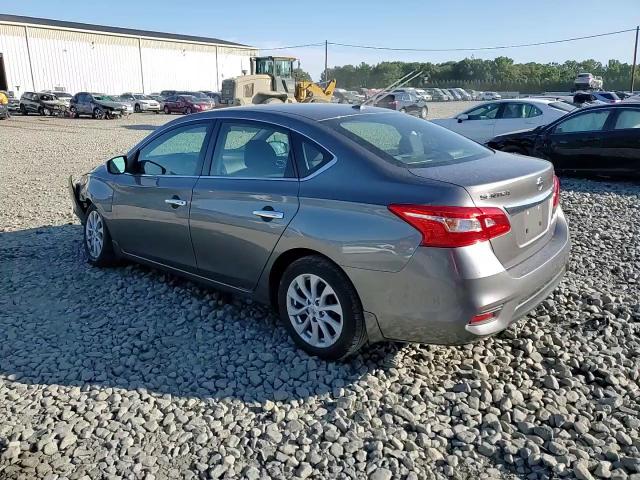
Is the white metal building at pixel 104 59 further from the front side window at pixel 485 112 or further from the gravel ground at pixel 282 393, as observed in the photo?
the gravel ground at pixel 282 393

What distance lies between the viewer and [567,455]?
2.63m

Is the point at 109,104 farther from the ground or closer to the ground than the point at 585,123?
closer to the ground

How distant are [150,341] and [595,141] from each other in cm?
838

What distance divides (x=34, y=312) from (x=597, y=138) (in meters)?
8.87

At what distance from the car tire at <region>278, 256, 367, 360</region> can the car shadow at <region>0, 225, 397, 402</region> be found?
5.3 inches

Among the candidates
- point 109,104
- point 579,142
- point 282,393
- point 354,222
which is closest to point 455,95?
point 109,104

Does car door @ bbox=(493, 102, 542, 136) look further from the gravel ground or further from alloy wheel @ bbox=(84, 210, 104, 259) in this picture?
alloy wheel @ bbox=(84, 210, 104, 259)

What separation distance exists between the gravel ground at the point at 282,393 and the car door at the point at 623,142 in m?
4.67

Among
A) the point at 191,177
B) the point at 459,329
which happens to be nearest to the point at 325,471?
the point at 459,329

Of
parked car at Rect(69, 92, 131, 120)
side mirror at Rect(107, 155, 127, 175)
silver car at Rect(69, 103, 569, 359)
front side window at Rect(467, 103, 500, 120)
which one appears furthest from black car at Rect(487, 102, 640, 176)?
parked car at Rect(69, 92, 131, 120)

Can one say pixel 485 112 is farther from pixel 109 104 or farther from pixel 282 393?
pixel 109 104

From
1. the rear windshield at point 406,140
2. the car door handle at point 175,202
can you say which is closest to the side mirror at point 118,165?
the car door handle at point 175,202

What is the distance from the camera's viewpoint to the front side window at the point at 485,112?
527 inches

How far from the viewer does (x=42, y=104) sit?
35.3 meters
